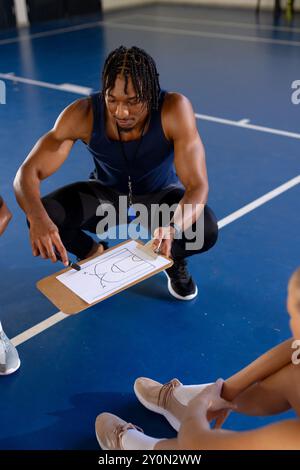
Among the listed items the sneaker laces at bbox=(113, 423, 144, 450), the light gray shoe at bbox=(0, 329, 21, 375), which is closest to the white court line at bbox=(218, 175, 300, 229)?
the light gray shoe at bbox=(0, 329, 21, 375)

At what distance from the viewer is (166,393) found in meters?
2.11

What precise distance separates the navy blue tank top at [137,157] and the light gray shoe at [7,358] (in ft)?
3.03

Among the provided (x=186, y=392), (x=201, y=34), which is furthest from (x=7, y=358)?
(x=201, y=34)

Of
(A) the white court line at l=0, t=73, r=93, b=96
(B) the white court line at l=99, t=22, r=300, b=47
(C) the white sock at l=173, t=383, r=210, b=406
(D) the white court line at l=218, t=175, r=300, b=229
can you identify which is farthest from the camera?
(B) the white court line at l=99, t=22, r=300, b=47

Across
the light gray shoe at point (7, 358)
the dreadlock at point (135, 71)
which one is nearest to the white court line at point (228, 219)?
the light gray shoe at point (7, 358)

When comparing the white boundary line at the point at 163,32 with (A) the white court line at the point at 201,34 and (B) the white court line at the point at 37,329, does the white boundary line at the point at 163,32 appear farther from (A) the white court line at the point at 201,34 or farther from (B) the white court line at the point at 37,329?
(B) the white court line at the point at 37,329

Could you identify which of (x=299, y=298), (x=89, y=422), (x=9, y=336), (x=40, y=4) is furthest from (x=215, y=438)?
(x=40, y=4)

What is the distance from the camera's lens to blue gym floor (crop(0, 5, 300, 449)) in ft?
7.15

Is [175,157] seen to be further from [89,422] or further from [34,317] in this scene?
[89,422]

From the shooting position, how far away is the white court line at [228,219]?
253cm

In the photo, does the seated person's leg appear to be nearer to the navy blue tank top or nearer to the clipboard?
the navy blue tank top

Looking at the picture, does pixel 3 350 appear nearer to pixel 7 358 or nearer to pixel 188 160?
pixel 7 358

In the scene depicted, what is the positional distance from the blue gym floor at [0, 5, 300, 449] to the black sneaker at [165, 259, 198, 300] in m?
0.04

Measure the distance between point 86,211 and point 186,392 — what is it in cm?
107
